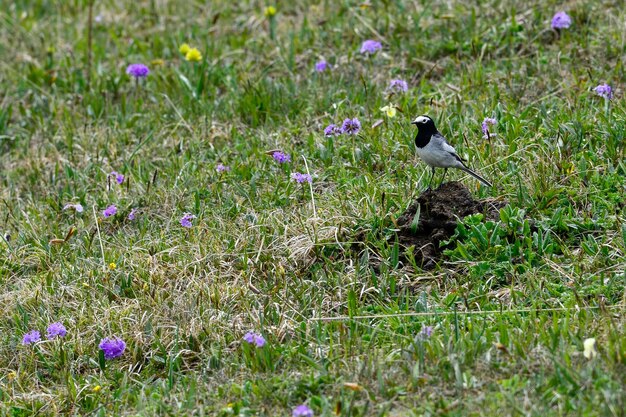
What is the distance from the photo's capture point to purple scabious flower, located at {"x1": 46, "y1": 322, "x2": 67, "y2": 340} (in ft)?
13.9

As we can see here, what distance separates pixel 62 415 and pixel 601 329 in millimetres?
2302

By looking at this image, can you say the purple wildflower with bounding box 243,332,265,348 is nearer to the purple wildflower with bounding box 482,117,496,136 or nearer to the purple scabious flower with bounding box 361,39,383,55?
the purple wildflower with bounding box 482,117,496,136

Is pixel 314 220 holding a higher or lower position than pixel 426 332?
lower

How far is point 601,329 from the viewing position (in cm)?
371

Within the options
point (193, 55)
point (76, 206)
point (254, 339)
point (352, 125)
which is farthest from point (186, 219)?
point (193, 55)

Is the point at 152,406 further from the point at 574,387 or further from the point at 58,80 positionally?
the point at 58,80

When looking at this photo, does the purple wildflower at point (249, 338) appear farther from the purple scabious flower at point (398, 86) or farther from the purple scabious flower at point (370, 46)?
the purple scabious flower at point (370, 46)

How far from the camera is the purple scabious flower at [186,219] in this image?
4.91 metres

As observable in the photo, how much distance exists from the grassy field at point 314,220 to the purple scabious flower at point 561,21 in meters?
0.10

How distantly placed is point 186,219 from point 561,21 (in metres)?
2.97

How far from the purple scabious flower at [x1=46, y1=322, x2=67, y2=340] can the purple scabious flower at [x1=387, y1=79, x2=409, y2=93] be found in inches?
109

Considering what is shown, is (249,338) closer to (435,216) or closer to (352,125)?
(435,216)

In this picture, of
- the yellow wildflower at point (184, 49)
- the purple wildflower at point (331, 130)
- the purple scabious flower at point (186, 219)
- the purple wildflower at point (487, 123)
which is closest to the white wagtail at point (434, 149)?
the purple wildflower at point (487, 123)

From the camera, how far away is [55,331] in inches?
167
